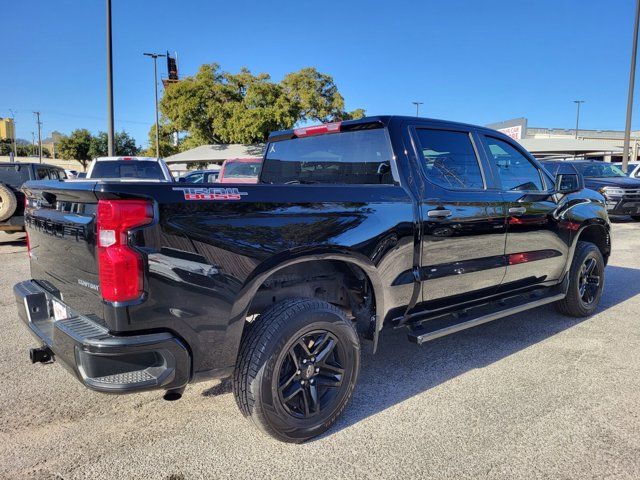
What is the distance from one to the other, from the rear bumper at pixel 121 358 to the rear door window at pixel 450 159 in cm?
212

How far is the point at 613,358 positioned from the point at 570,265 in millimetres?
1071

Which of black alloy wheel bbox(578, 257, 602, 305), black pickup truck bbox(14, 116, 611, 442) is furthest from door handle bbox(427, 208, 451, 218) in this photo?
black alloy wheel bbox(578, 257, 602, 305)

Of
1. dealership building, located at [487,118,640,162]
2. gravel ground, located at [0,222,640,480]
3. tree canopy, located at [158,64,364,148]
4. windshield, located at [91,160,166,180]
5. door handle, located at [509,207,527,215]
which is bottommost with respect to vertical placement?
gravel ground, located at [0,222,640,480]

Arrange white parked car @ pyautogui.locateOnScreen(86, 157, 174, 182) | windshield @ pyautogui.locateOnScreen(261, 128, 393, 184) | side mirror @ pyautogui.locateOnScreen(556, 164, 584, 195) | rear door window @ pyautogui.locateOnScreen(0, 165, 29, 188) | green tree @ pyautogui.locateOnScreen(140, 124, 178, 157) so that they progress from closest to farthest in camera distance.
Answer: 1. windshield @ pyautogui.locateOnScreen(261, 128, 393, 184)
2. side mirror @ pyautogui.locateOnScreen(556, 164, 584, 195)
3. rear door window @ pyautogui.locateOnScreen(0, 165, 29, 188)
4. white parked car @ pyautogui.locateOnScreen(86, 157, 174, 182)
5. green tree @ pyautogui.locateOnScreen(140, 124, 178, 157)

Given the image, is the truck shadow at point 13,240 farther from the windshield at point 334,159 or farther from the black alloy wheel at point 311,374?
the black alloy wheel at point 311,374

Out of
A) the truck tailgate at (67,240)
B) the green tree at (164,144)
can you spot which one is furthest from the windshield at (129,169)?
the green tree at (164,144)

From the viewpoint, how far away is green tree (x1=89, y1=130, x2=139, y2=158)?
6203 cm

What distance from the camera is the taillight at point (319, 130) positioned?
12.3 feet

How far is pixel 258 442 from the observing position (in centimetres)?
281

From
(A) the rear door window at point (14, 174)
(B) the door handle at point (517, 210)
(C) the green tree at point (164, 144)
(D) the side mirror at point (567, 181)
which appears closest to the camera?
(B) the door handle at point (517, 210)

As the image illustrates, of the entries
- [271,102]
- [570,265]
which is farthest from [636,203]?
[271,102]

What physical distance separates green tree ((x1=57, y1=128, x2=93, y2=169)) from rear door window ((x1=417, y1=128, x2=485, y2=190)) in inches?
2707

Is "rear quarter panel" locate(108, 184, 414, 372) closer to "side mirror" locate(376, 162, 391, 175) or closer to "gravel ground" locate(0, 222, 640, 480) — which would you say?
"side mirror" locate(376, 162, 391, 175)

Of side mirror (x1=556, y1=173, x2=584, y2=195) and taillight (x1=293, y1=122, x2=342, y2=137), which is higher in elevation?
taillight (x1=293, y1=122, x2=342, y2=137)
